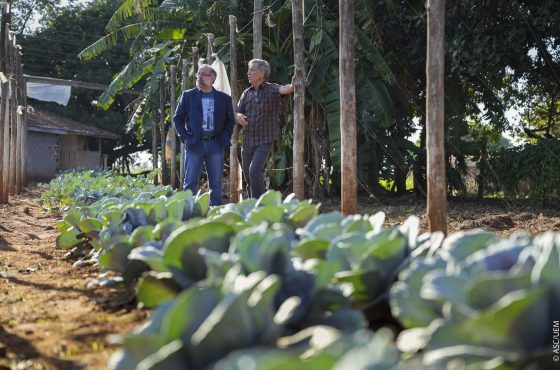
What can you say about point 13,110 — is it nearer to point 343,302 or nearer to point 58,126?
point 58,126

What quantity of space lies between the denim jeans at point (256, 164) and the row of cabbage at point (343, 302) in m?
4.96

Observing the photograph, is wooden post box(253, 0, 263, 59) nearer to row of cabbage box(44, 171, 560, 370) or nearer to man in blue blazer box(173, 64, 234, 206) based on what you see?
man in blue blazer box(173, 64, 234, 206)

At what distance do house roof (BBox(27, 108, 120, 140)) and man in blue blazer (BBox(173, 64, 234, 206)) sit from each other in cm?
2604

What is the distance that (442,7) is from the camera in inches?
211

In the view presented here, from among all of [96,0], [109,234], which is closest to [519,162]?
[109,234]

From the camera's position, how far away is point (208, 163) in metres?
7.68

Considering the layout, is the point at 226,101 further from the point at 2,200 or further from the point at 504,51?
the point at 504,51

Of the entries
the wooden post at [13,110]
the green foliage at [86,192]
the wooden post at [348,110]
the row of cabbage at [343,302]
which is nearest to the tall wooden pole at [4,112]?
the green foliage at [86,192]

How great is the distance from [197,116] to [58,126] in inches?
1060

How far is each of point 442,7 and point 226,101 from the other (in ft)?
9.92

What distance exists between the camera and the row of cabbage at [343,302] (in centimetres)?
141

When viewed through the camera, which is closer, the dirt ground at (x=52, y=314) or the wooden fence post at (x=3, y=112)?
the dirt ground at (x=52, y=314)

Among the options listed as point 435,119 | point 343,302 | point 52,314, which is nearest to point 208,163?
point 435,119

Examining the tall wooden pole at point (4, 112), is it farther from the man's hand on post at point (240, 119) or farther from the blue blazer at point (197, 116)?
the man's hand on post at point (240, 119)
